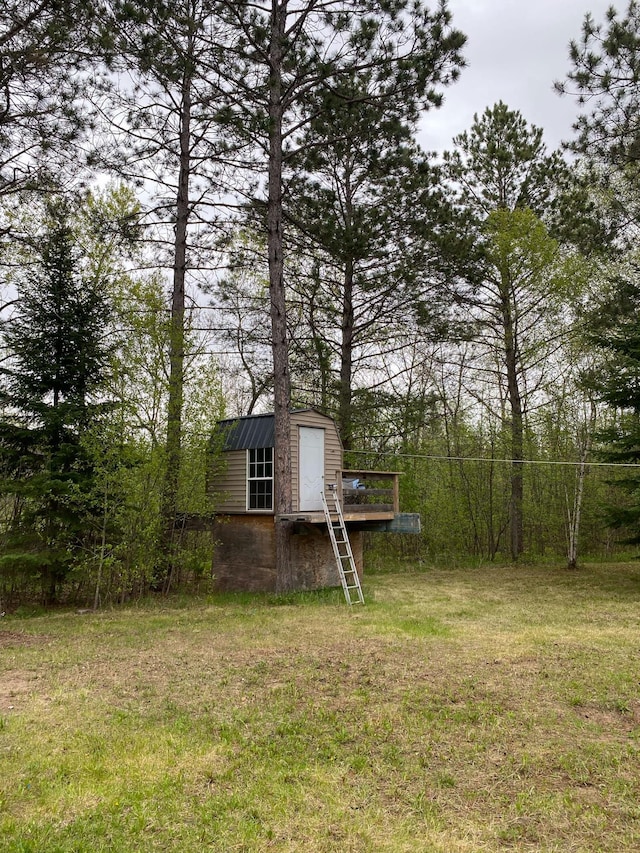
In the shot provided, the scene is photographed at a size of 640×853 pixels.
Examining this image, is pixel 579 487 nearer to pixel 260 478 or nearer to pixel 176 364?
pixel 260 478

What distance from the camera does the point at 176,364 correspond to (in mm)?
10109

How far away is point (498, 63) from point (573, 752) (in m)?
8.77

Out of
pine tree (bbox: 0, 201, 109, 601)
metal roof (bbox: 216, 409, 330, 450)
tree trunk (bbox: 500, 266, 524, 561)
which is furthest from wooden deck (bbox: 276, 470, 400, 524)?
tree trunk (bbox: 500, 266, 524, 561)

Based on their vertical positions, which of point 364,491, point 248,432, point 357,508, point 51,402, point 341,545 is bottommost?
point 341,545

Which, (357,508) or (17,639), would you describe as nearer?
(17,639)

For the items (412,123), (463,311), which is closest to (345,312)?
(463,311)

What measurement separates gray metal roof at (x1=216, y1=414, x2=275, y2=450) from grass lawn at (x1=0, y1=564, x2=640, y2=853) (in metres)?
3.67

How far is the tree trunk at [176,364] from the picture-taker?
9.83 m

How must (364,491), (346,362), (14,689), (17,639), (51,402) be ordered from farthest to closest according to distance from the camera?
(346,362), (364,491), (51,402), (17,639), (14,689)

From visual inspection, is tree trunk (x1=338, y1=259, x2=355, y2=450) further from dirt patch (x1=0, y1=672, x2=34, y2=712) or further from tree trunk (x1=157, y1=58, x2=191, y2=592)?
dirt patch (x1=0, y1=672, x2=34, y2=712)

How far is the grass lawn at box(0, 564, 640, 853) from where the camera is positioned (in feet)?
9.67

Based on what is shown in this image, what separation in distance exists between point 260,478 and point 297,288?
5602 mm

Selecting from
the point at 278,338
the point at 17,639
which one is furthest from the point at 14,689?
the point at 278,338

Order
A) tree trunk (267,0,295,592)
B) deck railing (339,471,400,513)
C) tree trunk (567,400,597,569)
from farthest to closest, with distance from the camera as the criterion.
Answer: tree trunk (567,400,597,569) < deck railing (339,471,400,513) < tree trunk (267,0,295,592)
